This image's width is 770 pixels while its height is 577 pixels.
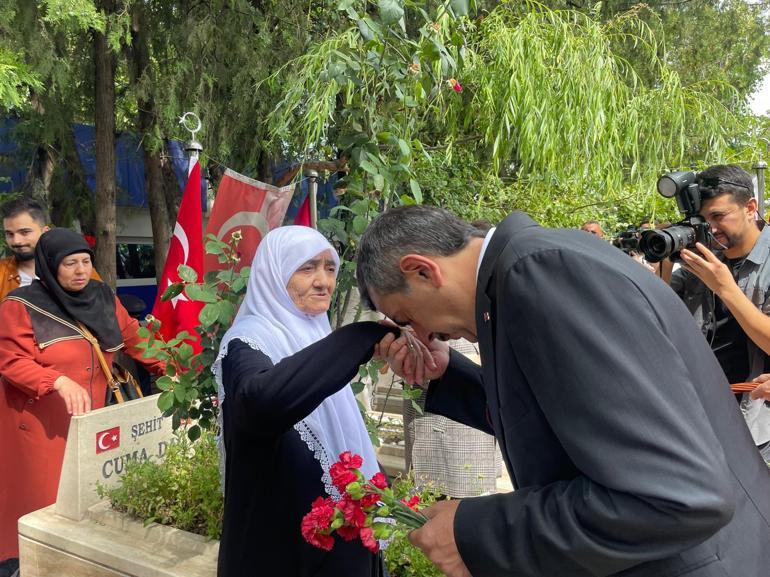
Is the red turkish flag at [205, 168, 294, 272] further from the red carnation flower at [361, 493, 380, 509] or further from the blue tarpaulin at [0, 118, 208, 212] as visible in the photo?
the blue tarpaulin at [0, 118, 208, 212]

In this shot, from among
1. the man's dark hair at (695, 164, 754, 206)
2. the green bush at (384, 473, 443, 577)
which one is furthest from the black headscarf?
the man's dark hair at (695, 164, 754, 206)

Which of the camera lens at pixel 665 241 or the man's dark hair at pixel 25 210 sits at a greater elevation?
the man's dark hair at pixel 25 210

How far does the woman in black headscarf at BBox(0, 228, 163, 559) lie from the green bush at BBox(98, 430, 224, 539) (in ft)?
1.63

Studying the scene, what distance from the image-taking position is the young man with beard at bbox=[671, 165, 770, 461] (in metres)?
2.33

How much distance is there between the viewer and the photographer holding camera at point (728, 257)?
7.61ft

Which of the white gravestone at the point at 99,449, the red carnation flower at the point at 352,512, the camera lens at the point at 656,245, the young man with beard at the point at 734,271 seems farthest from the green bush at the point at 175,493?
the young man with beard at the point at 734,271

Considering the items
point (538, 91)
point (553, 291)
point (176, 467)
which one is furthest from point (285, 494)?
point (538, 91)

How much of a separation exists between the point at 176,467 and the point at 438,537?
198 cm

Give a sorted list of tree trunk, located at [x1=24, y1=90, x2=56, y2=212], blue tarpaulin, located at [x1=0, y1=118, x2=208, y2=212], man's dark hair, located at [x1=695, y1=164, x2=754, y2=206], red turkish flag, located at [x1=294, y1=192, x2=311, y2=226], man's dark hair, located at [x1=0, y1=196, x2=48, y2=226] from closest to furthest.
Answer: man's dark hair, located at [x1=695, y1=164, x2=754, y2=206] → red turkish flag, located at [x1=294, y1=192, x2=311, y2=226] → man's dark hair, located at [x1=0, y1=196, x2=48, y2=226] → tree trunk, located at [x1=24, y1=90, x2=56, y2=212] → blue tarpaulin, located at [x1=0, y1=118, x2=208, y2=212]

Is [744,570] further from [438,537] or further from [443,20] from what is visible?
[443,20]

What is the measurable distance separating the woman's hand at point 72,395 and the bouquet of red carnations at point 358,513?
6.03ft

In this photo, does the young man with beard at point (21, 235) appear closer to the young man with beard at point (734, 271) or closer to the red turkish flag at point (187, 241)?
the red turkish flag at point (187, 241)

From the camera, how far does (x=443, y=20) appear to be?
2.25m

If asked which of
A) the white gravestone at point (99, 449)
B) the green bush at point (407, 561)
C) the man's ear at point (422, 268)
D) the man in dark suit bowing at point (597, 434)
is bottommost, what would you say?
the green bush at point (407, 561)
